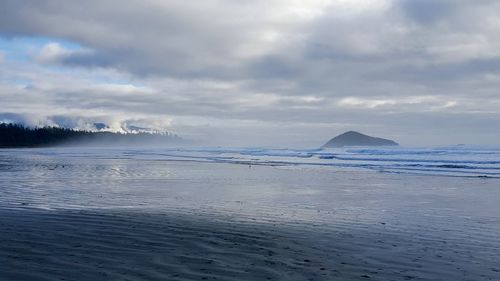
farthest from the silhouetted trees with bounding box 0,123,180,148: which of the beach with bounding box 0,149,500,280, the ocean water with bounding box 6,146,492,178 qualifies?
the beach with bounding box 0,149,500,280

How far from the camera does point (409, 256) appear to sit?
8781 mm

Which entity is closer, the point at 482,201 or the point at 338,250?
the point at 338,250

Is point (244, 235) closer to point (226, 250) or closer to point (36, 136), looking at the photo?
point (226, 250)

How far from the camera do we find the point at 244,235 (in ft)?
34.3

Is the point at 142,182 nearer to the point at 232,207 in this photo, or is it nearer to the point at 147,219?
the point at 232,207

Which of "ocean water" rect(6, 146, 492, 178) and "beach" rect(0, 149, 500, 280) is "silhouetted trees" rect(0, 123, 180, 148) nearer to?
"ocean water" rect(6, 146, 492, 178)

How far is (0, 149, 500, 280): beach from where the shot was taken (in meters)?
7.55

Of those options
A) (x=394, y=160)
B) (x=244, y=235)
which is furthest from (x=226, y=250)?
(x=394, y=160)

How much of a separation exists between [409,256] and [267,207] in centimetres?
696

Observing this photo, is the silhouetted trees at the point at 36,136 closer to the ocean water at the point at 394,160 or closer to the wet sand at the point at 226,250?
the ocean water at the point at 394,160

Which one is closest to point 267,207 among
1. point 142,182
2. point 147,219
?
point 147,219

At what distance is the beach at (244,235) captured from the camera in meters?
7.55

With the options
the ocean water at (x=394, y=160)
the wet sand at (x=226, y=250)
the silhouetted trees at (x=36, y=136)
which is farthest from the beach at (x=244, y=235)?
the silhouetted trees at (x=36, y=136)

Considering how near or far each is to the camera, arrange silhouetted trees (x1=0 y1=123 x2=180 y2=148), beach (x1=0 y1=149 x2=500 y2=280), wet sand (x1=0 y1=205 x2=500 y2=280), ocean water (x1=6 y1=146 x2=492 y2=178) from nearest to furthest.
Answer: wet sand (x1=0 y1=205 x2=500 y2=280)
beach (x1=0 y1=149 x2=500 y2=280)
ocean water (x1=6 y1=146 x2=492 y2=178)
silhouetted trees (x1=0 y1=123 x2=180 y2=148)
